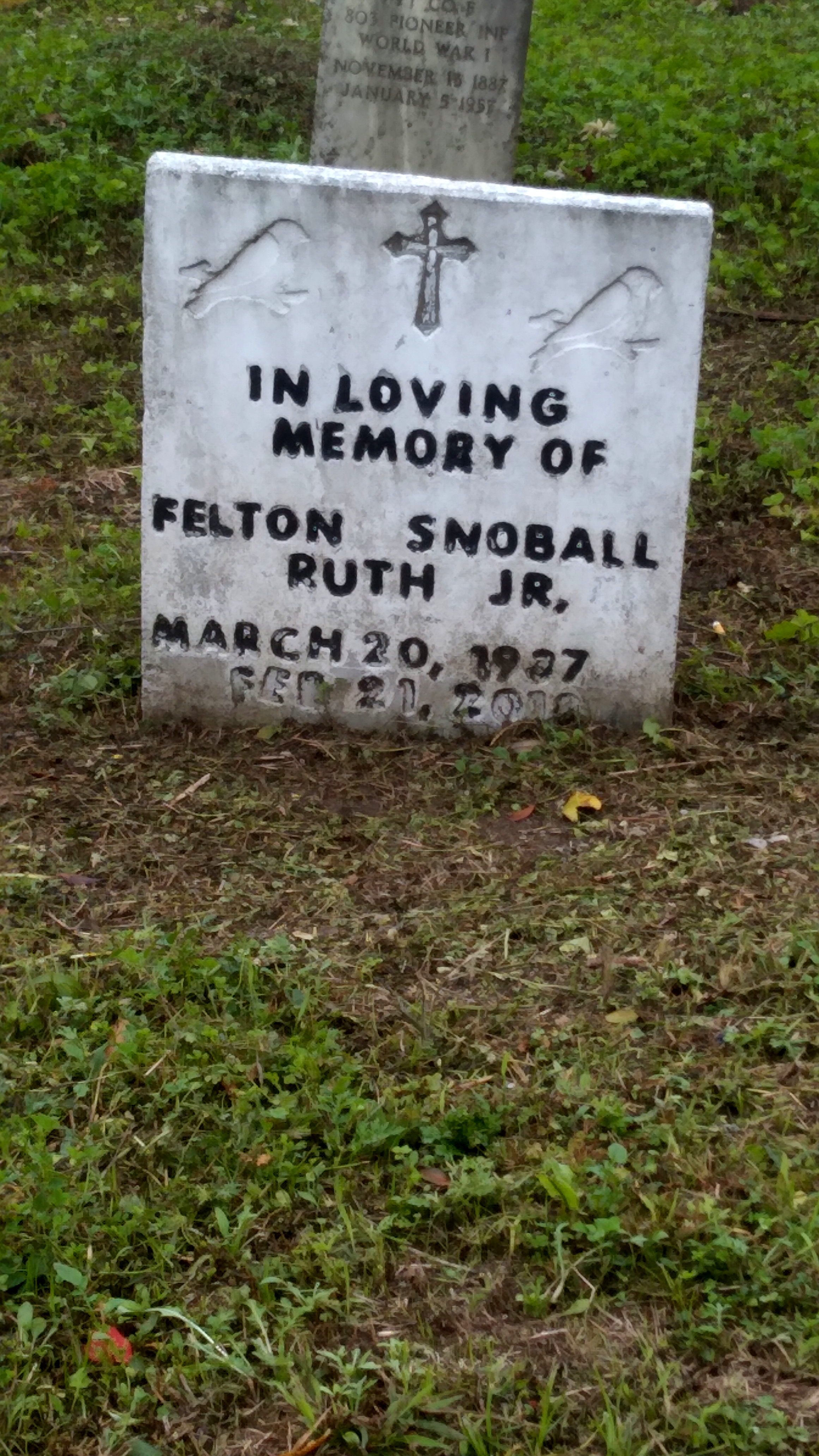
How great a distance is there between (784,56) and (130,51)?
3879mm

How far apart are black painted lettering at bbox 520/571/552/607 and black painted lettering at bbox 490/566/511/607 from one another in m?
0.03

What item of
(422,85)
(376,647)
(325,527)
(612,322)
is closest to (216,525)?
Answer: (325,527)

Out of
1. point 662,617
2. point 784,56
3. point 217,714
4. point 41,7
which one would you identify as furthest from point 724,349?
point 41,7

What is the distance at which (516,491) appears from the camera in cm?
355

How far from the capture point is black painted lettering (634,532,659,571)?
3562 mm

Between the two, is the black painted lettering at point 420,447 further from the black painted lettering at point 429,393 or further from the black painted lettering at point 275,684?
the black painted lettering at point 275,684

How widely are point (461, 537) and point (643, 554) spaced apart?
1.40ft

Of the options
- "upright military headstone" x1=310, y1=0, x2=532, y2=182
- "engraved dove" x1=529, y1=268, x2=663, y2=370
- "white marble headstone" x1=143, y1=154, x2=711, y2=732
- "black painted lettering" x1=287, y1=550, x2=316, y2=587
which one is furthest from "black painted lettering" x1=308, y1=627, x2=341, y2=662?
"upright military headstone" x1=310, y1=0, x2=532, y2=182

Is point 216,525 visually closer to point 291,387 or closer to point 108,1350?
point 291,387

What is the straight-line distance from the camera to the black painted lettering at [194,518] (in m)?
3.61

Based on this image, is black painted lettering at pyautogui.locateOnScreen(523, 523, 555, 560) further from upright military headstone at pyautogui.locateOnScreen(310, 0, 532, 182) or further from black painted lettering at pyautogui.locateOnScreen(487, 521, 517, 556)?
upright military headstone at pyautogui.locateOnScreen(310, 0, 532, 182)

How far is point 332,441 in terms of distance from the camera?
354 centimetres

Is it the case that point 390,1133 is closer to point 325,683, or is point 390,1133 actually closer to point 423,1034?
point 423,1034

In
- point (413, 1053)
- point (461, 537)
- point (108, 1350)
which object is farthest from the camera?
point (461, 537)
